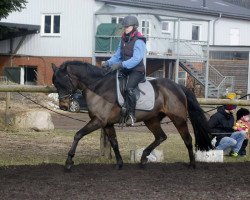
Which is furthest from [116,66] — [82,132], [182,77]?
[182,77]

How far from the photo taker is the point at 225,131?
14898 mm

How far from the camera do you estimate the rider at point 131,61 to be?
443 inches

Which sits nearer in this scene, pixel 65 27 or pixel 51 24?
pixel 65 27

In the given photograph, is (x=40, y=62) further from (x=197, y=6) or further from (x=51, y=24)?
(x=197, y=6)

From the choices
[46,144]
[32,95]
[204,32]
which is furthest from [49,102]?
[204,32]

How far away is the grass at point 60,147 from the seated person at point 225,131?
297mm

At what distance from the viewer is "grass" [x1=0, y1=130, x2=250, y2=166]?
13.3m

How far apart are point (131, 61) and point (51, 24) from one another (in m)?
35.1

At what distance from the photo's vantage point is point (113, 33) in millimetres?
41844

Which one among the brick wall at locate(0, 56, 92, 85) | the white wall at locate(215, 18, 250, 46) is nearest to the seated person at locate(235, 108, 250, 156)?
the brick wall at locate(0, 56, 92, 85)

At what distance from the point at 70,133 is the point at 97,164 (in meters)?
7.54

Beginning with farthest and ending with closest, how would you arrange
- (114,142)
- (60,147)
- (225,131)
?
(60,147) → (225,131) → (114,142)

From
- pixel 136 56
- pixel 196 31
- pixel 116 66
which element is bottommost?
pixel 116 66

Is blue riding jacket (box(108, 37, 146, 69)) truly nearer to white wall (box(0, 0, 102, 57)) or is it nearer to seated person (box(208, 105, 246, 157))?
seated person (box(208, 105, 246, 157))
